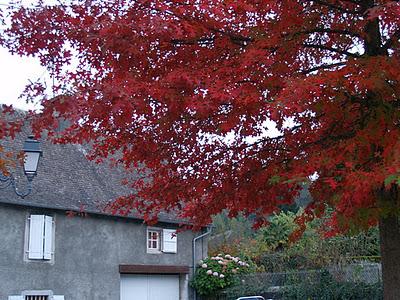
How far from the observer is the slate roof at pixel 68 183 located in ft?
52.9

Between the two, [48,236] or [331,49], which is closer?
[331,49]

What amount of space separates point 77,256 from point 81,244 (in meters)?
0.37

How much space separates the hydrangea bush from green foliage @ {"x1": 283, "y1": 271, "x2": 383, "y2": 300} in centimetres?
267

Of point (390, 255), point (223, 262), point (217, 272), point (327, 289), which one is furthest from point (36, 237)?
point (390, 255)

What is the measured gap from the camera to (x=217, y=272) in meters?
19.2

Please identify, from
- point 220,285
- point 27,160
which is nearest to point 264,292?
point 220,285

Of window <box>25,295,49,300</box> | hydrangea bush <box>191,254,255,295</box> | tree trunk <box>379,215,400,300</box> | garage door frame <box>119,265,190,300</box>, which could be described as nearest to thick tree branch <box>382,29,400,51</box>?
tree trunk <box>379,215,400,300</box>

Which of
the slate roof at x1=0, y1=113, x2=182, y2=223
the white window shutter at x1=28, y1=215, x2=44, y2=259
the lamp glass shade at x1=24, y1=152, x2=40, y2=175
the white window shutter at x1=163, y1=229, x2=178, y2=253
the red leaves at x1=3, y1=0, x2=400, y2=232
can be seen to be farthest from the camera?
the white window shutter at x1=163, y1=229, x2=178, y2=253

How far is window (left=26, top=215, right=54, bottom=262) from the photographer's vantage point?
51.3ft

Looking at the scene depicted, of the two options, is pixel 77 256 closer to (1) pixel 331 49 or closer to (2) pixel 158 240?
(2) pixel 158 240

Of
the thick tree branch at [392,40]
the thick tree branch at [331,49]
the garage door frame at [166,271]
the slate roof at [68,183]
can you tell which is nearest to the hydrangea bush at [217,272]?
the garage door frame at [166,271]

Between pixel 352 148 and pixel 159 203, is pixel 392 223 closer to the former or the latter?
pixel 352 148

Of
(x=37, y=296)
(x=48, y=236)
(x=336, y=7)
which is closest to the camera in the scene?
(x=336, y=7)

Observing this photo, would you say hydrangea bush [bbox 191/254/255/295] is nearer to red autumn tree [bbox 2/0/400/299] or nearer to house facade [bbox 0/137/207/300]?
house facade [bbox 0/137/207/300]
